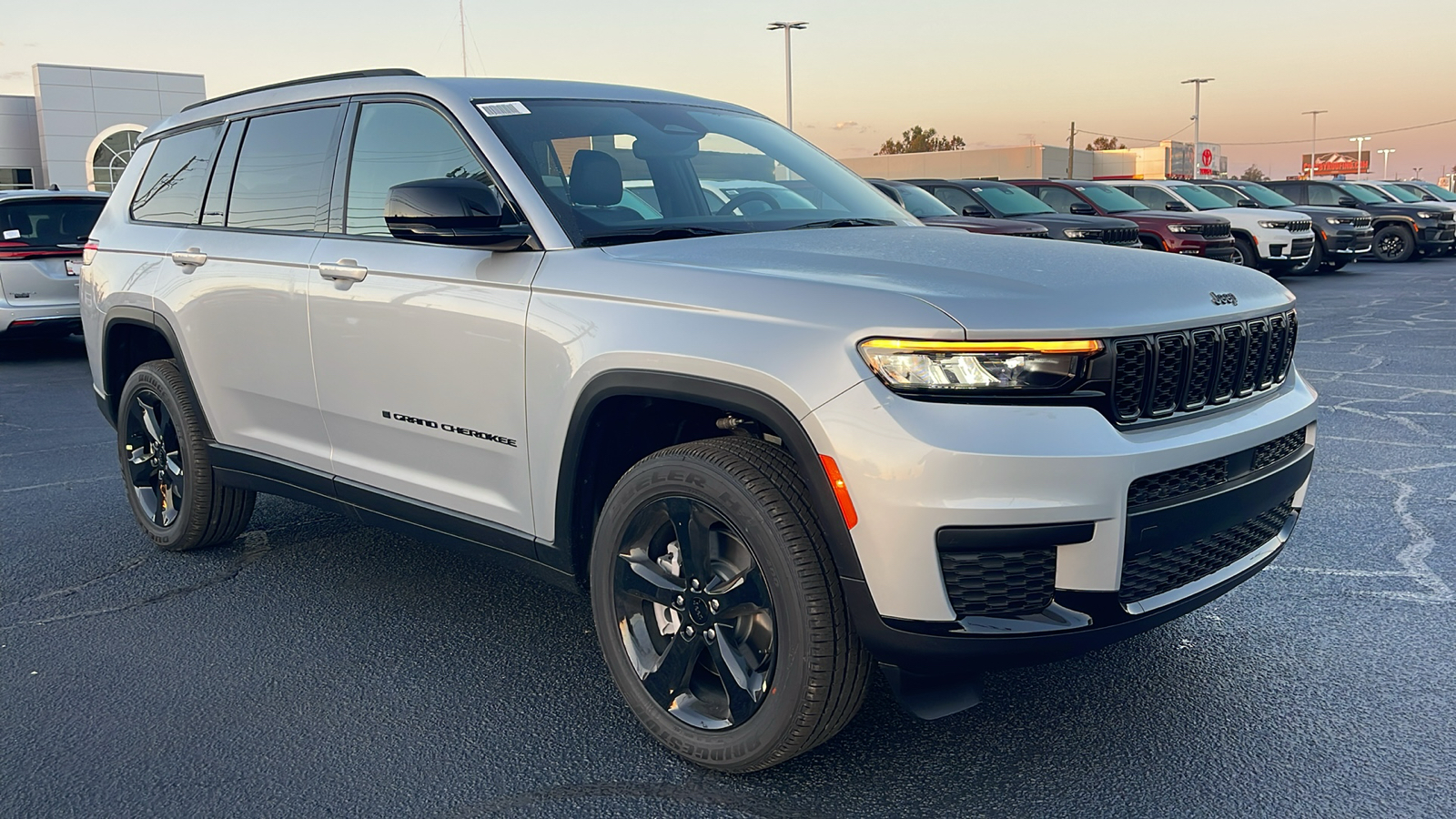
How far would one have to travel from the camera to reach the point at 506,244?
3.34 metres

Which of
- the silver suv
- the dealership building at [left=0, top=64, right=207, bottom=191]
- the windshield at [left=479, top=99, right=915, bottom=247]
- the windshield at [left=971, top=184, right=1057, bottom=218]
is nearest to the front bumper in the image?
the silver suv

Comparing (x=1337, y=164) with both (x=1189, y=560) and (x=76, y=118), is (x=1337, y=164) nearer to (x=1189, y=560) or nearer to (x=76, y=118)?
(x=76, y=118)

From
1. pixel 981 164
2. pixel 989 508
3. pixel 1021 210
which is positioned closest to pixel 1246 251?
pixel 1021 210

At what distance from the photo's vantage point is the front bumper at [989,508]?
8.16 ft

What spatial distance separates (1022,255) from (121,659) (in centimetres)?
311

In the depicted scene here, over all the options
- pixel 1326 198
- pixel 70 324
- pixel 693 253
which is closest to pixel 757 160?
pixel 693 253

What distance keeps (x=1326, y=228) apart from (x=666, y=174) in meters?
19.5

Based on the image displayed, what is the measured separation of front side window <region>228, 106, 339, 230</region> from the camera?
418 centimetres

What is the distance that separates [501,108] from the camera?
3715 mm

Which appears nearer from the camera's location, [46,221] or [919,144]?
[46,221]

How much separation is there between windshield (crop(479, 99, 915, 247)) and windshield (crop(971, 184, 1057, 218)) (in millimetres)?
11756

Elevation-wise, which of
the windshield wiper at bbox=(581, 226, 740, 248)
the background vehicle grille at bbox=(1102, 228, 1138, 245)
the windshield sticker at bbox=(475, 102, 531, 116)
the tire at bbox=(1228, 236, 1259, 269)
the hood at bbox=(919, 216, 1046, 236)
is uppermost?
the windshield sticker at bbox=(475, 102, 531, 116)

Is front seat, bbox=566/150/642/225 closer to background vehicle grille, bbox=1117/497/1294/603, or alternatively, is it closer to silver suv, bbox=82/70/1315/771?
silver suv, bbox=82/70/1315/771

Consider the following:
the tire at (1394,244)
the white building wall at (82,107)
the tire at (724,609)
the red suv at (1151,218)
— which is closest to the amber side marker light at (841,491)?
the tire at (724,609)
